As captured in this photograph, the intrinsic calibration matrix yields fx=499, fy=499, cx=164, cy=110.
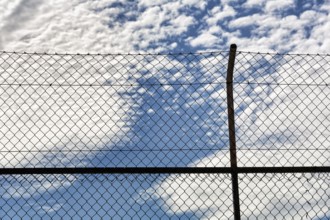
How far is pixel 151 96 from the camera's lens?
14.5 feet

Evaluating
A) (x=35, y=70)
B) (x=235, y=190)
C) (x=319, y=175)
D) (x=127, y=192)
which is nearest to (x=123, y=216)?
(x=127, y=192)

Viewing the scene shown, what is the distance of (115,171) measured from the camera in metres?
4.22

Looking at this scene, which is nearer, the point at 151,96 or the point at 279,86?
the point at 151,96

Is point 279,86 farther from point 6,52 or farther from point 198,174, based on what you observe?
point 6,52

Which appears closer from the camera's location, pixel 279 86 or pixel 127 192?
pixel 127 192

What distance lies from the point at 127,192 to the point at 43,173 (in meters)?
0.73

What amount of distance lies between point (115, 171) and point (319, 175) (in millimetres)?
1825

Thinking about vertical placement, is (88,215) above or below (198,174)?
below

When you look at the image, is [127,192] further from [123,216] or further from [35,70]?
[35,70]

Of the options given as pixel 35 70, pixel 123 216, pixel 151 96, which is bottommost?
pixel 123 216

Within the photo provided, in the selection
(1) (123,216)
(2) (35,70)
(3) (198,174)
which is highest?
(2) (35,70)

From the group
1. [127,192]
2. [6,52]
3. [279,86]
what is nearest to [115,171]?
[127,192]

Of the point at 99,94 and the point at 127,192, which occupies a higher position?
the point at 99,94

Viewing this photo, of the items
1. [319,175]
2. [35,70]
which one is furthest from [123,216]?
[319,175]
